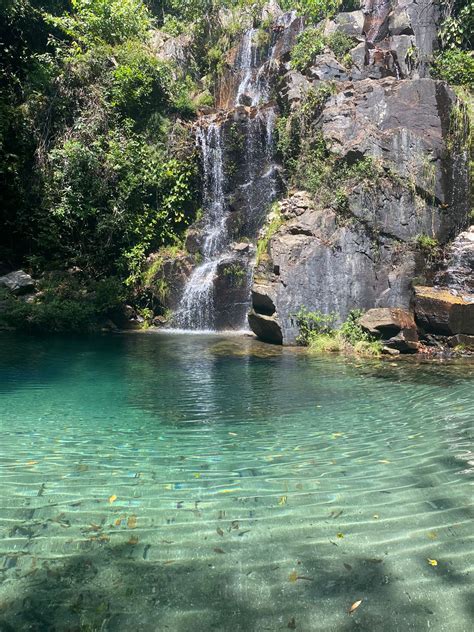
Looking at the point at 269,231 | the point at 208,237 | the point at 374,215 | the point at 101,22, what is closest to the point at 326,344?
the point at 374,215

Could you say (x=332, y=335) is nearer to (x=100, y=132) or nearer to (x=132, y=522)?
(x=132, y=522)

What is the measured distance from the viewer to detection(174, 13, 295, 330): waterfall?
557 inches

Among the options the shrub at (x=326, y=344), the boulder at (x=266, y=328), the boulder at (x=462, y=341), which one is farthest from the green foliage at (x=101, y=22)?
the boulder at (x=462, y=341)

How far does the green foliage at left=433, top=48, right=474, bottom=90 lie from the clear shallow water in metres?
11.6

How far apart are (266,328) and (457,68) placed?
10.2 meters

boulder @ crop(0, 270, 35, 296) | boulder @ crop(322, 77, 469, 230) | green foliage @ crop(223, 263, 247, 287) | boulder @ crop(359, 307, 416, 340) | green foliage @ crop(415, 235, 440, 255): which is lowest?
boulder @ crop(359, 307, 416, 340)

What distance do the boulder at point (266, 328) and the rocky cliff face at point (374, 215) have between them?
1.2 inches

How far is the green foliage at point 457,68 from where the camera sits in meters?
14.0

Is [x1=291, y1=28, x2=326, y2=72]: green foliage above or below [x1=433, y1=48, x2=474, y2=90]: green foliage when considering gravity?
above

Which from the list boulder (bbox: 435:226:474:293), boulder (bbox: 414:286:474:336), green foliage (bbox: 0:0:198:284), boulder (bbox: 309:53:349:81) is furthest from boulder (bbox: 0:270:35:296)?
boulder (bbox: 435:226:474:293)

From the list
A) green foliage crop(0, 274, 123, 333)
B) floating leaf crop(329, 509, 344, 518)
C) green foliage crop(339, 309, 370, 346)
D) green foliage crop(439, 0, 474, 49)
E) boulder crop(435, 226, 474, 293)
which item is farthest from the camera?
green foliage crop(439, 0, 474, 49)

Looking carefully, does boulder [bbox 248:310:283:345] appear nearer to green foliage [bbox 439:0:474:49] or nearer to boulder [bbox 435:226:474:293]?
boulder [bbox 435:226:474:293]

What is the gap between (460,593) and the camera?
2.16 metres

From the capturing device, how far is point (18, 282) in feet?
46.8
